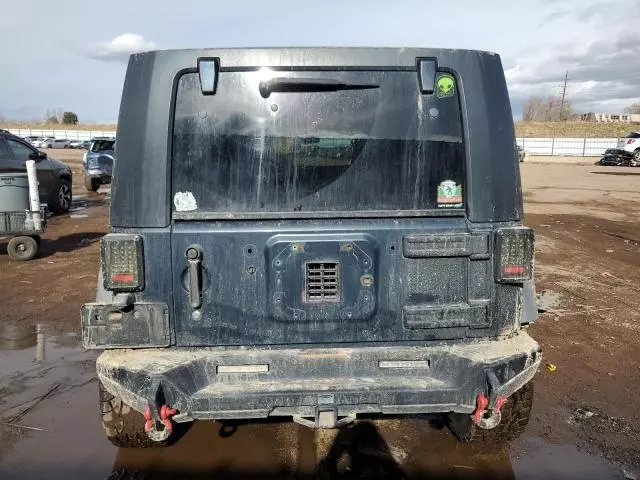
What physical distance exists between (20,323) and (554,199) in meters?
15.9

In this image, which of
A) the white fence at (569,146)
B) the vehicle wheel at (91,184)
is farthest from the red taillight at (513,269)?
the white fence at (569,146)

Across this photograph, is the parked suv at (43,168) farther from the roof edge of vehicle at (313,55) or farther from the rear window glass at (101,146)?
the roof edge of vehicle at (313,55)

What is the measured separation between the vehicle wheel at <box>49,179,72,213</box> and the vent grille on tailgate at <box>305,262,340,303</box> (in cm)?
1276

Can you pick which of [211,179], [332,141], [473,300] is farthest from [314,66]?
[473,300]

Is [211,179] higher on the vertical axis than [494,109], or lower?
lower

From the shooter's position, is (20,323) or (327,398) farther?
(20,323)

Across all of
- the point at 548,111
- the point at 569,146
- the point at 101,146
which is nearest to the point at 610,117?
the point at 548,111

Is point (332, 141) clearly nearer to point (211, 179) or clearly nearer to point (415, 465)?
point (211, 179)

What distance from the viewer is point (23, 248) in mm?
8977

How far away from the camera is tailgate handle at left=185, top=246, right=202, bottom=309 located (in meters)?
2.66

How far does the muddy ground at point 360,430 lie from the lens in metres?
3.25

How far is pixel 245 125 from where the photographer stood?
2.69 m

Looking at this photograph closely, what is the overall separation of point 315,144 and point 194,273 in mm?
880

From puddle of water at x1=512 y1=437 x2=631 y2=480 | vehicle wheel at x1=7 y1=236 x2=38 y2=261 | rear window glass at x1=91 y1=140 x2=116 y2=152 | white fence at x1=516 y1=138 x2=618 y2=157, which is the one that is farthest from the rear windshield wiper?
white fence at x1=516 y1=138 x2=618 y2=157
